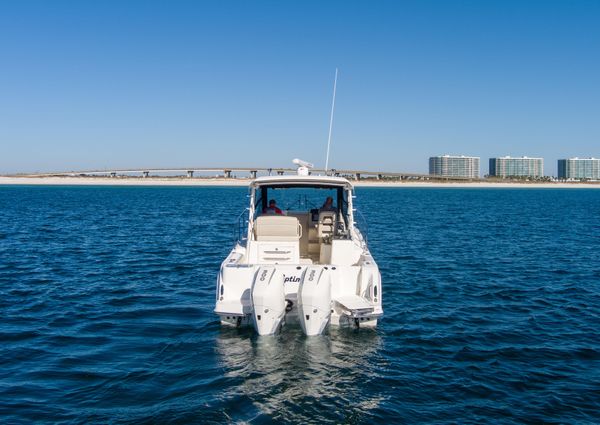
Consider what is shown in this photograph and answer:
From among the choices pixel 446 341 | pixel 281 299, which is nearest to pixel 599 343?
pixel 446 341

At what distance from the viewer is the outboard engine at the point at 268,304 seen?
10273 millimetres

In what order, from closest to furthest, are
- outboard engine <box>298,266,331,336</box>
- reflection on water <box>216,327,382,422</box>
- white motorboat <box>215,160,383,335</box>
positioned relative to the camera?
reflection on water <box>216,327,382,422</box> → outboard engine <box>298,266,331,336</box> → white motorboat <box>215,160,383,335</box>

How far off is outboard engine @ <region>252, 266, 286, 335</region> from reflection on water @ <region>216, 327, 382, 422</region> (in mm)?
410

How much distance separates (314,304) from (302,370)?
131cm

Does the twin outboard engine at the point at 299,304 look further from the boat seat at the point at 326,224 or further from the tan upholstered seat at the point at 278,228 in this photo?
the boat seat at the point at 326,224

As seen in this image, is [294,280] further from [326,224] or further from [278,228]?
[326,224]

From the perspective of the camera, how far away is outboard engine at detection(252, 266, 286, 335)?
33.7 feet

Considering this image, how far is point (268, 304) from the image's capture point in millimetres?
10281

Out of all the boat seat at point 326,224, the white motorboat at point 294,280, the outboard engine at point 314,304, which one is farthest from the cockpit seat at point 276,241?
the outboard engine at point 314,304

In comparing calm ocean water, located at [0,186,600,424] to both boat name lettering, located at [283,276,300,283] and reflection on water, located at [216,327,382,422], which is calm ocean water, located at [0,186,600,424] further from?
boat name lettering, located at [283,276,300,283]

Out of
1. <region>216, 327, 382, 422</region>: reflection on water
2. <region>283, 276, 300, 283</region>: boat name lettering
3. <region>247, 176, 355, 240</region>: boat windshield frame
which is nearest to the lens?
<region>216, 327, 382, 422</region>: reflection on water

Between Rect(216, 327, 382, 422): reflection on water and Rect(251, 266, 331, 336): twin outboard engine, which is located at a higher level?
Rect(251, 266, 331, 336): twin outboard engine

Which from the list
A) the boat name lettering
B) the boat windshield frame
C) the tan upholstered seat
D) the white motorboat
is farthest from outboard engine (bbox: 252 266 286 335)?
the boat windshield frame

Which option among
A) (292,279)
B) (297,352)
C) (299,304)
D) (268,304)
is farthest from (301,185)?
(297,352)
